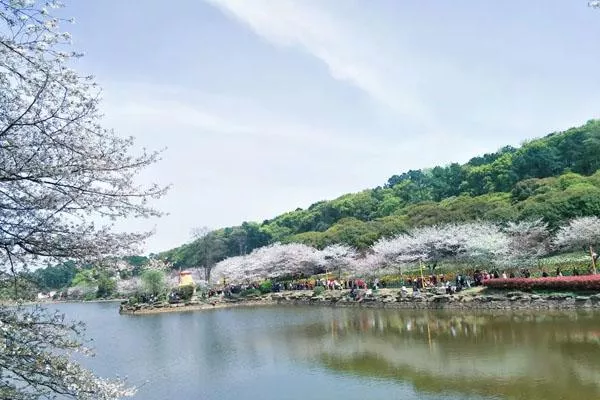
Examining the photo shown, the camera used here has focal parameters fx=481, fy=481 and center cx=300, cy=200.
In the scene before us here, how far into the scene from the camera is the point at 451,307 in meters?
24.0

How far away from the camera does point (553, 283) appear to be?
2125 cm

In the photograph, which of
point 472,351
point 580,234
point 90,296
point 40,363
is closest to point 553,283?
point 580,234

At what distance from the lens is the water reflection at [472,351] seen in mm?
11086

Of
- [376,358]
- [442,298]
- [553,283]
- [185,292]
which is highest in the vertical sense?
[185,292]

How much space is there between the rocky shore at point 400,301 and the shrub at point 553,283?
44 centimetres

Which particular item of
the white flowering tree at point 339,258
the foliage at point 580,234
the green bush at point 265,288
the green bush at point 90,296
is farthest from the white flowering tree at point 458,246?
the green bush at point 90,296

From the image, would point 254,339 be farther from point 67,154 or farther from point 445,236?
point 67,154

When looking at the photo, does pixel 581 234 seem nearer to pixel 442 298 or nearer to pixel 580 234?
pixel 580 234

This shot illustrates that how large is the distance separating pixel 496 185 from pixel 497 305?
1580 inches

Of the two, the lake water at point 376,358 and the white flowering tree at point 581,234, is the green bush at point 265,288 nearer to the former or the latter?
the lake water at point 376,358

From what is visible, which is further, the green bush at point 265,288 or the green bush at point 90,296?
the green bush at point 90,296

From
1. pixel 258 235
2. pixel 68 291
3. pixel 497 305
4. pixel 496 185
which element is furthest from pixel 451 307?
pixel 68 291

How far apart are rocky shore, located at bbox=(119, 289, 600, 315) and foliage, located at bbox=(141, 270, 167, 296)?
8.22ft

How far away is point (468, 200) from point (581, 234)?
63.0ft
